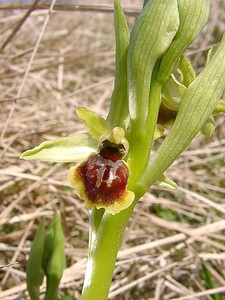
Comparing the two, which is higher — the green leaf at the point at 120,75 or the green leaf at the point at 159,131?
the green leaf at the point at 120,75

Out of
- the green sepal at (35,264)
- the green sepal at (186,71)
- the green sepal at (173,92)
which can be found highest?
the green sepal at (186,71)

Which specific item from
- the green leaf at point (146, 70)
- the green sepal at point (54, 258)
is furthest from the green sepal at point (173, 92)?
the green sepal at point (54, 258)

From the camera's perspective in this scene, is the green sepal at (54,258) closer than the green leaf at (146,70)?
No

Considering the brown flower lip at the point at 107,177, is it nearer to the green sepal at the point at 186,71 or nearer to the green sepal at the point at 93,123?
the green sepal at the point at 93,123

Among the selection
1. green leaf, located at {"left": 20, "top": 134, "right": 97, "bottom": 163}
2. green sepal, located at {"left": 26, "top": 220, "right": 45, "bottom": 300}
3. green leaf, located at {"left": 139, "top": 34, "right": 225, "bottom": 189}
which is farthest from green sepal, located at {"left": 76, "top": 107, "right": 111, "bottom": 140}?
green sepal, located at {"left": 26, "top": 220, "right": 45, "bottom": 300}

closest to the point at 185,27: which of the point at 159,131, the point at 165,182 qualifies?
the point at 159,131

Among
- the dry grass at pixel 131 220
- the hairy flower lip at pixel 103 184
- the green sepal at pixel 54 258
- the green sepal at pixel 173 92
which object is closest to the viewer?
the hairy flower lip at pixel 103 184

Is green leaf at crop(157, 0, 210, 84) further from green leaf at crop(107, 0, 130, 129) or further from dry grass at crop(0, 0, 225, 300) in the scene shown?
dry grass at crop(0, 0, 225, 300)

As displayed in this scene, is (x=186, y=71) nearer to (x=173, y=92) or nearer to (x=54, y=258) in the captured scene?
(x=173, y=92)
